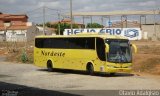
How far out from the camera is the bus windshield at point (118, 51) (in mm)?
29125

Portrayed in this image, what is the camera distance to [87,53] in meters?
30.7

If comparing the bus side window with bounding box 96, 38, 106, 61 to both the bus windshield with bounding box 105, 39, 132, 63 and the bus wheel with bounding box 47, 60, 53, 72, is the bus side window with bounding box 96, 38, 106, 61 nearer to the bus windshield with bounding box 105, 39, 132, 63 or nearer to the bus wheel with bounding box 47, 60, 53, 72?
the bus windshield with bounding box 105, 39, 132, 63

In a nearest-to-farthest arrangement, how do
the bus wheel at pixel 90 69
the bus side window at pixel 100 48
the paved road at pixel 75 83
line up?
the paved road at pixel 75 83 < the bus side window at pixel 100 48 < the bus wheel at pixel 90 69

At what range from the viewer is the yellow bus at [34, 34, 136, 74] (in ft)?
95.6

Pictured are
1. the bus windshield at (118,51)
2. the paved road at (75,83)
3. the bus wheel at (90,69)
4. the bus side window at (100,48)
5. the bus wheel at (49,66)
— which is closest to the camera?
the paved road at (75,83)

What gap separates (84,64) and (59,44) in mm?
3633

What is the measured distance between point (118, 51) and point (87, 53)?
7.92 ft

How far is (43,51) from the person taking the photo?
35844 millimetres

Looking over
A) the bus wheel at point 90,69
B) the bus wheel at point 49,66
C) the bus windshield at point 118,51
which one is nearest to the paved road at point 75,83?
the bus wheel at point 49,66

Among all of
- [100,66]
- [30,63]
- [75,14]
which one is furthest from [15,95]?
[75,14]

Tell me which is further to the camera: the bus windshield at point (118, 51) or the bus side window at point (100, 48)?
the bus side window at point (100, 48)

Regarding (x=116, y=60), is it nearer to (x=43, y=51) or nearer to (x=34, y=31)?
(x=43, y=51)

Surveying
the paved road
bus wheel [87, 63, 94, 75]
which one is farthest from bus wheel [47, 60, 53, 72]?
bus wheel [87, 63, 94, 75]

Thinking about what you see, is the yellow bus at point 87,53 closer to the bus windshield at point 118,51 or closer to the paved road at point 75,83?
the bus windshield at point 118,51
